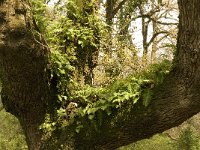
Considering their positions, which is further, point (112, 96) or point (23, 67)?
point (112, 96)

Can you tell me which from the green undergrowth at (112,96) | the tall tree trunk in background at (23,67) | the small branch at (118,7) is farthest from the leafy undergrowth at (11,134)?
the green undergrowth at (112,96)

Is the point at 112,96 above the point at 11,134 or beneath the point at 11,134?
above

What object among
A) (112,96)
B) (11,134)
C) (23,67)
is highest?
(23,67)

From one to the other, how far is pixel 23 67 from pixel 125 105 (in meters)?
1.57

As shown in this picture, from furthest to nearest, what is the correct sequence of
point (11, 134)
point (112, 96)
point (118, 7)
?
point (11, 134) < point (118, 7) < point (112, 96)

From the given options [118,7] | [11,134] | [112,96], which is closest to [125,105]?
[112,96]

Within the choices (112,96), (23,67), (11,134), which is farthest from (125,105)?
(11,134)

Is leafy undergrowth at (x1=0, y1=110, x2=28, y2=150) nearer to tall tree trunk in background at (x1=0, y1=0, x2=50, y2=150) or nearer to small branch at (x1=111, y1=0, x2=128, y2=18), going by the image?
small branch at (x1=111, y1=0, x2=128, y2=18)

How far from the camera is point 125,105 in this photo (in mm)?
5930

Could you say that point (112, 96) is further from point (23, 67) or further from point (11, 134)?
point (11, 134)

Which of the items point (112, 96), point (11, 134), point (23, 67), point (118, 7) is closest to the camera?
point (23, 67)

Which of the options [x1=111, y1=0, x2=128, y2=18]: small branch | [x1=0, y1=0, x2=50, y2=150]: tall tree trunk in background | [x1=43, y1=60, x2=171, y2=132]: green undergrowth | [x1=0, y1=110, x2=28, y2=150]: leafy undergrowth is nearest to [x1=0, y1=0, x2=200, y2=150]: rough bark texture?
[x1=0, y1=0, x2=50, y2=150]: tall tree trunk in background

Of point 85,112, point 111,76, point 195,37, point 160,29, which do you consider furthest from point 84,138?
point 160,29

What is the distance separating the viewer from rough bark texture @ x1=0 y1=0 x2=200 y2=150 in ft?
17.1
